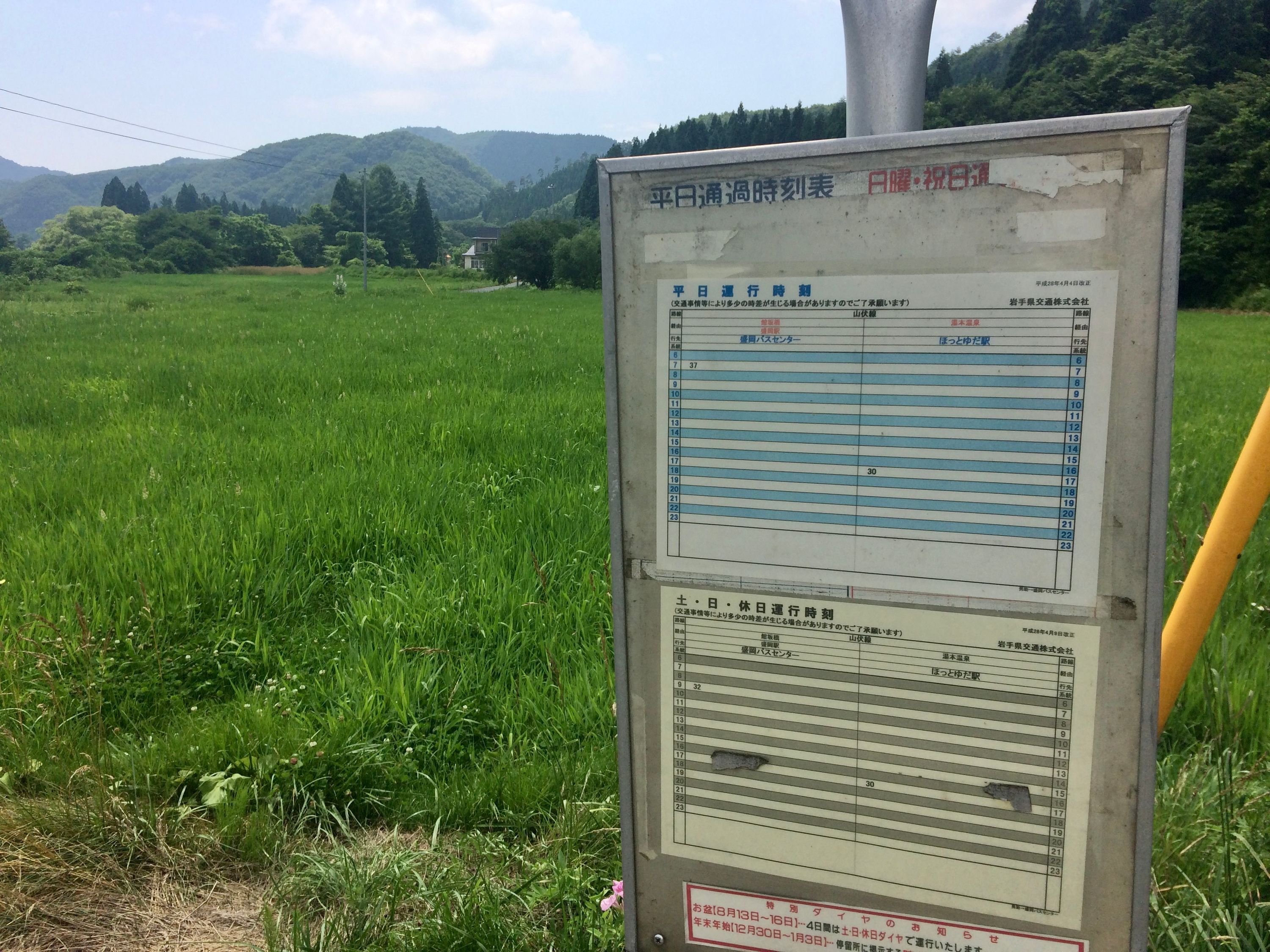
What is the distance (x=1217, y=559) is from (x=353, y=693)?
252 cm

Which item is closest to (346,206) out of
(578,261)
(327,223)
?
(327,223)

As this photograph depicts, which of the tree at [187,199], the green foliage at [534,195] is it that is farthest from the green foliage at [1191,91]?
the tree at [187,199]

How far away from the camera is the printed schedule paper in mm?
1320

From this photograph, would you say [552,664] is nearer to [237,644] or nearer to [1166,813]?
[237,644]

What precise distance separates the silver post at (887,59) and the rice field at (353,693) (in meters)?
1.71

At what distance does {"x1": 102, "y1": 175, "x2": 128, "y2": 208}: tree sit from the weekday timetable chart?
4747 inches

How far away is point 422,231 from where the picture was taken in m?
78.2

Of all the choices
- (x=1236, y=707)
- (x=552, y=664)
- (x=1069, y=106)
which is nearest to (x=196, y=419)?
(x=552, y=664)

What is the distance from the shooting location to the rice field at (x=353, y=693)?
2047mm

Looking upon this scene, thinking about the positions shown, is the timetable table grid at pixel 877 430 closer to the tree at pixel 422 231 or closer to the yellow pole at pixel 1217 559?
the yellow pole at pixel 1217 559

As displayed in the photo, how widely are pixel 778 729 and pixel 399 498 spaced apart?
11.6 ft

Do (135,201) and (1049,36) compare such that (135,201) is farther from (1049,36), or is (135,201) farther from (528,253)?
(1049,36)

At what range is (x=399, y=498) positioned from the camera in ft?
15.1

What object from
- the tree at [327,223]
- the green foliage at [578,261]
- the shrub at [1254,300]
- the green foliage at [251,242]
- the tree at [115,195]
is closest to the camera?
the shrub at [1254,300]
